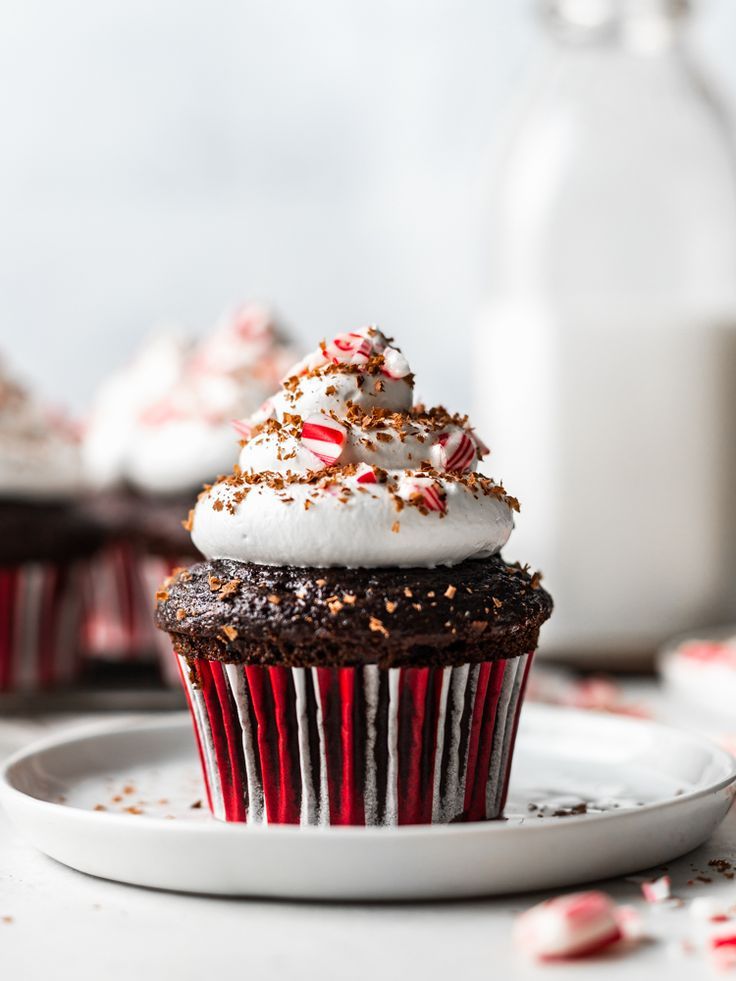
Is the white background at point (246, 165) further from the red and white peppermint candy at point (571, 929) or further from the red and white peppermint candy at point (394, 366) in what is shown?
the red and white peppermint candy at point (571, 929)

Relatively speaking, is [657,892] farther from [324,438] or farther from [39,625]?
[39,625]

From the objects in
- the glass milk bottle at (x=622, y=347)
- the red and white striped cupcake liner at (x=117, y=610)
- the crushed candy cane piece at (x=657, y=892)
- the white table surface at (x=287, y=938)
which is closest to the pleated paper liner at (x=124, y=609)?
the red and white striped cupcake liner at (x=117, y=610)

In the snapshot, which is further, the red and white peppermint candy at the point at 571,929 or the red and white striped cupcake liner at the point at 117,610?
the red and white striped cupcake liner at the point at 117,610

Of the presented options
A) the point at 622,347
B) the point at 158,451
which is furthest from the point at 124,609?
the point at 622,347

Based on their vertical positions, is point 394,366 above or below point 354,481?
above

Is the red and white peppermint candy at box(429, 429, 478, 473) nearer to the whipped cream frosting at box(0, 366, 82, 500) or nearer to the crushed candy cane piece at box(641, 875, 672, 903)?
the crushed candy cane piece at box(641, 875, 672, 903)

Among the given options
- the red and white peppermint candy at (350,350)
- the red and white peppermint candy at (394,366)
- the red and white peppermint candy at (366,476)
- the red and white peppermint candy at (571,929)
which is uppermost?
the red and white peppermint candy at (350,350)

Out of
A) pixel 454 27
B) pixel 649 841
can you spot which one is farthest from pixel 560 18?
pixel 649 841
